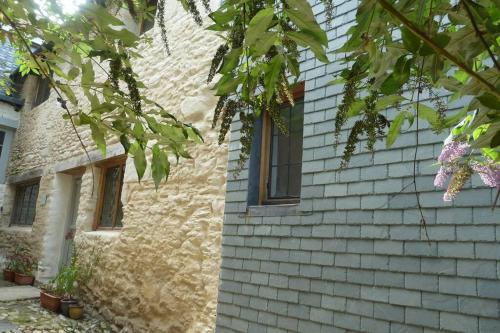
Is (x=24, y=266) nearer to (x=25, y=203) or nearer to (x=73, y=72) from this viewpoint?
(x=25, y=203)

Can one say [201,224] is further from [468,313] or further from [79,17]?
[79,17]

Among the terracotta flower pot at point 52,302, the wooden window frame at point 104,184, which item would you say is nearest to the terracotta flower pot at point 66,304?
the terracotta flower pot at point 52,302

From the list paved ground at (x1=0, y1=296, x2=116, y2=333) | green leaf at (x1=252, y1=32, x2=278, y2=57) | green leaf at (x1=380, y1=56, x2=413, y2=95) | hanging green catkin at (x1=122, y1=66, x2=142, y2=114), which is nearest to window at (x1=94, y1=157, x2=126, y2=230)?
paved ground at (x1=0, y1=296, x2=116, y2=333)

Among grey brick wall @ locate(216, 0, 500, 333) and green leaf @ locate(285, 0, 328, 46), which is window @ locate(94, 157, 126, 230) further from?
green leaf @ locate(285, 0, 328, 46)

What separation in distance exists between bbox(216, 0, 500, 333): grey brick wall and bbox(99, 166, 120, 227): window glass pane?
3.14 meters

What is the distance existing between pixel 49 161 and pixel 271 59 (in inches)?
331

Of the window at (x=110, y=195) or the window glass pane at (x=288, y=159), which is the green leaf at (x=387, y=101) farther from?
the window at (x=110, y=195)

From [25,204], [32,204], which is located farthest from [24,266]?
[25,204]

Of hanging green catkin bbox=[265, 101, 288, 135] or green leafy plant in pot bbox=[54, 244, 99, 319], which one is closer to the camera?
hanging green catkin bbox=[265, 101, 288, 135]

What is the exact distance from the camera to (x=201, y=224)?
13.8 feet

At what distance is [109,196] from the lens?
6.50m

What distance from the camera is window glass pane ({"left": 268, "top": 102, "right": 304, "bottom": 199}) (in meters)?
3.56

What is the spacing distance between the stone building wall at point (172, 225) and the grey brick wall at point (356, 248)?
1.35ft

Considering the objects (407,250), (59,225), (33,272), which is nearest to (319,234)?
(407,250)
